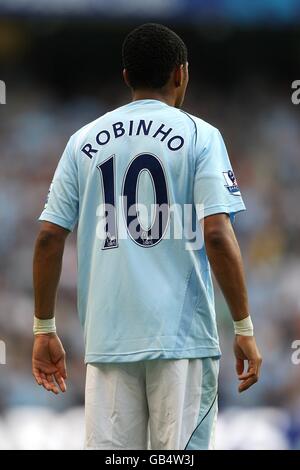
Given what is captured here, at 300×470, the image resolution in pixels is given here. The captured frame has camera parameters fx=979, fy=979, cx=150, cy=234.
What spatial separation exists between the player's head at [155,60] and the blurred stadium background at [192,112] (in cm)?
358

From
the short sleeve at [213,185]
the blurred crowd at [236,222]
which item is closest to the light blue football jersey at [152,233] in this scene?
the short sleeve at [213,185]

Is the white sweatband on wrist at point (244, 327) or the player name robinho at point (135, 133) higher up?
the player name robinho at point (135, 133)

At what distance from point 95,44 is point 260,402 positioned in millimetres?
2938

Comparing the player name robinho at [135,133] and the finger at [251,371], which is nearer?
the finger at [251,371]

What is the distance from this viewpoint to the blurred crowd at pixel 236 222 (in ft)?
21.4

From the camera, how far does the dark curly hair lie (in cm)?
294

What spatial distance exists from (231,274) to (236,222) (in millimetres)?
4139

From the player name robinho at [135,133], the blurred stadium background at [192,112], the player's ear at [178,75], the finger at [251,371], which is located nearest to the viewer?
the finger at [251,371]

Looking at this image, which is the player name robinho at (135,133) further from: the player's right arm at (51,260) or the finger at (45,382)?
the finger at (45,382)

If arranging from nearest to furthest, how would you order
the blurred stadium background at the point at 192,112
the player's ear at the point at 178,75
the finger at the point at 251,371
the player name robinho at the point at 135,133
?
1. the finger at the point at 251,371
2. the player name robinho at the point at 135,133
3. the player's ear at the point at 178,75
4. the blurred stadium background at the point at 192,112

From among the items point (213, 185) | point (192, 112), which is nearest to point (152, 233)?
point (213, 185)

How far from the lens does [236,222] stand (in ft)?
22.6

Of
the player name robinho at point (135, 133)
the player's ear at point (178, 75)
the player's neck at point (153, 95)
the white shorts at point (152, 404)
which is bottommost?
the white shorts at point (152, 404)

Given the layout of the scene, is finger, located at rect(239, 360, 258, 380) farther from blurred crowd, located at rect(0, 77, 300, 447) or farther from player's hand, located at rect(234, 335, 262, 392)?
blurred crowd, located at rect(0, 77, 300, 447)
